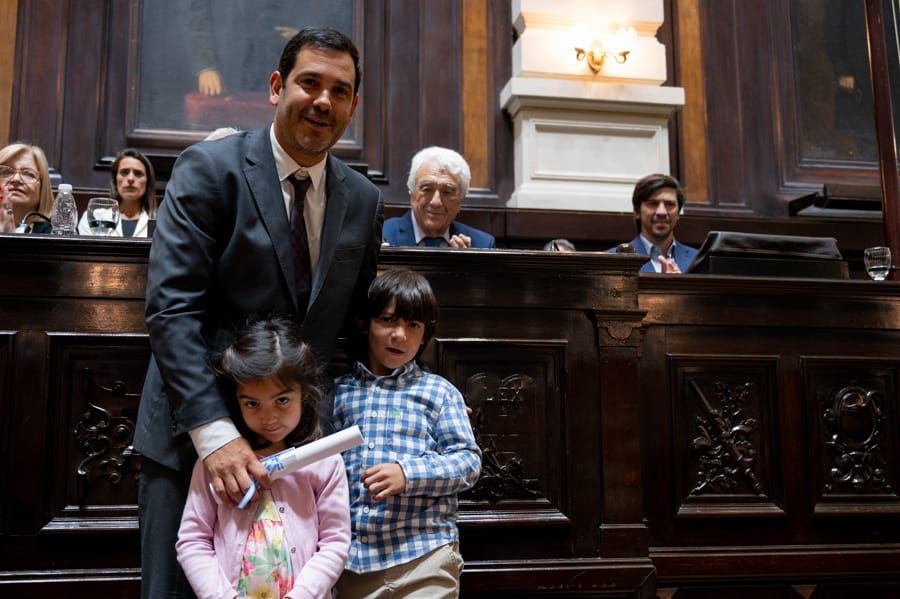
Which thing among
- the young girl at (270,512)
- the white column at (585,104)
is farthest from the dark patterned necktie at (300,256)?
the white column at (585,104)

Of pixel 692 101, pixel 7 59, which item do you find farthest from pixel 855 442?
pixel 7 59

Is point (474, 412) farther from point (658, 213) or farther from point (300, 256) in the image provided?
point (658, 213)

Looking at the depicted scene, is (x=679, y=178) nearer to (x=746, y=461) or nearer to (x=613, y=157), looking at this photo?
(x=613, y=157)

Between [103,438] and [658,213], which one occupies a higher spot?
[658,213]

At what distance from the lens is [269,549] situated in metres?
1.83

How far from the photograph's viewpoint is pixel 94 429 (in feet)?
8.31

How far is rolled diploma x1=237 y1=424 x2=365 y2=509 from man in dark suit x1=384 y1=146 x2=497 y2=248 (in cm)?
206

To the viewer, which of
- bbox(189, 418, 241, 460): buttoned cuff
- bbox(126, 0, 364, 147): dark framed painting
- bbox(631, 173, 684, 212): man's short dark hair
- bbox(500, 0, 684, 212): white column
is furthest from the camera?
bbox(500, 0, 684, 212): white column

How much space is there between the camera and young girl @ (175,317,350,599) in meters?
1.81

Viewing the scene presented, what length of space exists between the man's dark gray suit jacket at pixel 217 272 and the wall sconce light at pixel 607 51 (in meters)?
3.44

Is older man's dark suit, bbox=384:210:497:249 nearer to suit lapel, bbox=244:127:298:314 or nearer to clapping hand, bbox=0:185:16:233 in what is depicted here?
clapping hand, bbox=0:185:16:233

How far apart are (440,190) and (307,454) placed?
87.7 inches

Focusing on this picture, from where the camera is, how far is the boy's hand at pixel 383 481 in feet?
6.65

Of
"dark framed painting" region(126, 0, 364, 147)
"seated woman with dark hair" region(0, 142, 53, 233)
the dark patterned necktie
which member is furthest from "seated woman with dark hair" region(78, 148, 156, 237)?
Answer: the dark patterned necktie
